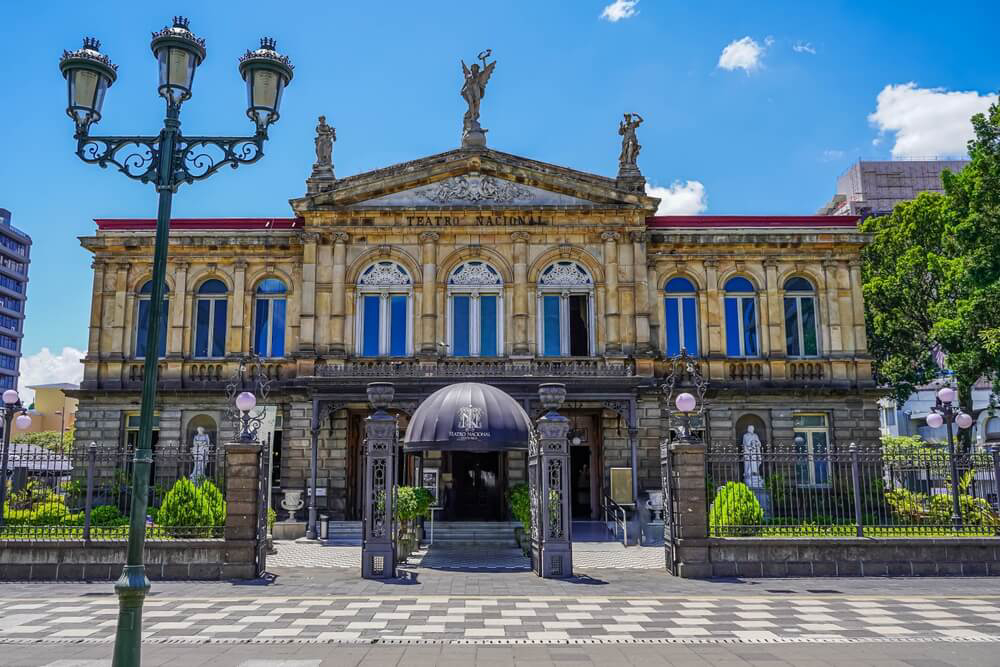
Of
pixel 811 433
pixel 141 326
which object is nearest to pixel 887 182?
pixel 811 433

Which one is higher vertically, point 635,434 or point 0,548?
point 635,434

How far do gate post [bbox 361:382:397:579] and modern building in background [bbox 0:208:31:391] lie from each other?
97.2 m

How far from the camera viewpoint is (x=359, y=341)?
29.5 meters

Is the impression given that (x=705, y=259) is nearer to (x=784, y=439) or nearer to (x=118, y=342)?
(x=784, y=439)

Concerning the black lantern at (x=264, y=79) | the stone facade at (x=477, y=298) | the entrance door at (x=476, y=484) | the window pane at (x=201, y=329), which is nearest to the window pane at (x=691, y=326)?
the stone facade at (x=477, y=298)

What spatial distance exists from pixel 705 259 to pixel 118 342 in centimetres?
2290

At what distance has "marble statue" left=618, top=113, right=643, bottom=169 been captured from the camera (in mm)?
30344

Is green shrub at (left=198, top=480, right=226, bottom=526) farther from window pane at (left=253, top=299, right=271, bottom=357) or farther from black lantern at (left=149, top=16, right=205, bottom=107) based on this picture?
window pane at (left=253, top=299, right=271, bottom=357)

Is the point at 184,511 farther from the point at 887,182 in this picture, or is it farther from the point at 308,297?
the point at 887,182

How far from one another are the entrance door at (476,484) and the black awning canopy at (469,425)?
7.56 meters

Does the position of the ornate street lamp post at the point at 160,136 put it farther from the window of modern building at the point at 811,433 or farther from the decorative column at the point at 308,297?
the window of modern building at the point at 811,433

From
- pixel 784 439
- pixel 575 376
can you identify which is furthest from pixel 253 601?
pixel 784 439

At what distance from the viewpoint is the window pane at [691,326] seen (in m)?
30.5

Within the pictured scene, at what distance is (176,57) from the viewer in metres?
8.70
